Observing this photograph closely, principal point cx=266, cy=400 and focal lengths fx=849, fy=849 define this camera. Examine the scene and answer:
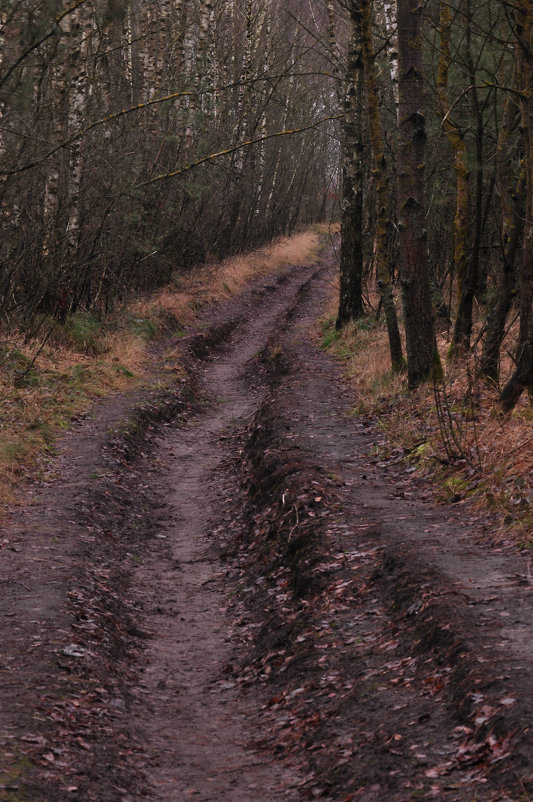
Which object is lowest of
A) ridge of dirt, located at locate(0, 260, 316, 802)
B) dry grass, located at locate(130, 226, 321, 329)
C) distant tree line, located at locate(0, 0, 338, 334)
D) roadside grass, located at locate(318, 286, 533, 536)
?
ridge of dirt, located at locate(0, 260, 316, 802)

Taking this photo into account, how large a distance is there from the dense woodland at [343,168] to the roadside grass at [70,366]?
1.63 ft

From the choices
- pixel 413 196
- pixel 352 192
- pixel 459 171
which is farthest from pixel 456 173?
pixel 352 192

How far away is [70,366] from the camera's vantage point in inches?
564

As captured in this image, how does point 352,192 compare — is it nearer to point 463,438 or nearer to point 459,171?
point 459,171

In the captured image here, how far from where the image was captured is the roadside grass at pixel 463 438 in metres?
7.16

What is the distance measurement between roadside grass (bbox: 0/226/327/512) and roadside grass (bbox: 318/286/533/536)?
4.17 metres

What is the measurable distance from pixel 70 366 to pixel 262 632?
8580 mm

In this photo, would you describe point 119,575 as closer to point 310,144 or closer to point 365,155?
point 365,155

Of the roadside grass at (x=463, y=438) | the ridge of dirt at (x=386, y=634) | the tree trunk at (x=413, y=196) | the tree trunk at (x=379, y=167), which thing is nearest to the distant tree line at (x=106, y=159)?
the tree trunk at (x=379, y=167)

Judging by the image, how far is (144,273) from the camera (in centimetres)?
2086

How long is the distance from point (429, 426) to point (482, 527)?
Result: 2.97 meters

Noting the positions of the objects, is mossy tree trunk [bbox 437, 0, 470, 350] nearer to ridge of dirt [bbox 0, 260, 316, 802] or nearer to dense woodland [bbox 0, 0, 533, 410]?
dense woodland [bbox 0, 0, 533, 410]

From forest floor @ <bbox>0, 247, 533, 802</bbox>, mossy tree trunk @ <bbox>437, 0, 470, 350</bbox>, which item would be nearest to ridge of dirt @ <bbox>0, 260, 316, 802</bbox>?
forest floor @ <bbox>0, 247, 533, 802</bbox>

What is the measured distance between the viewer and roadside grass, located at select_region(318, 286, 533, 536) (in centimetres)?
716
